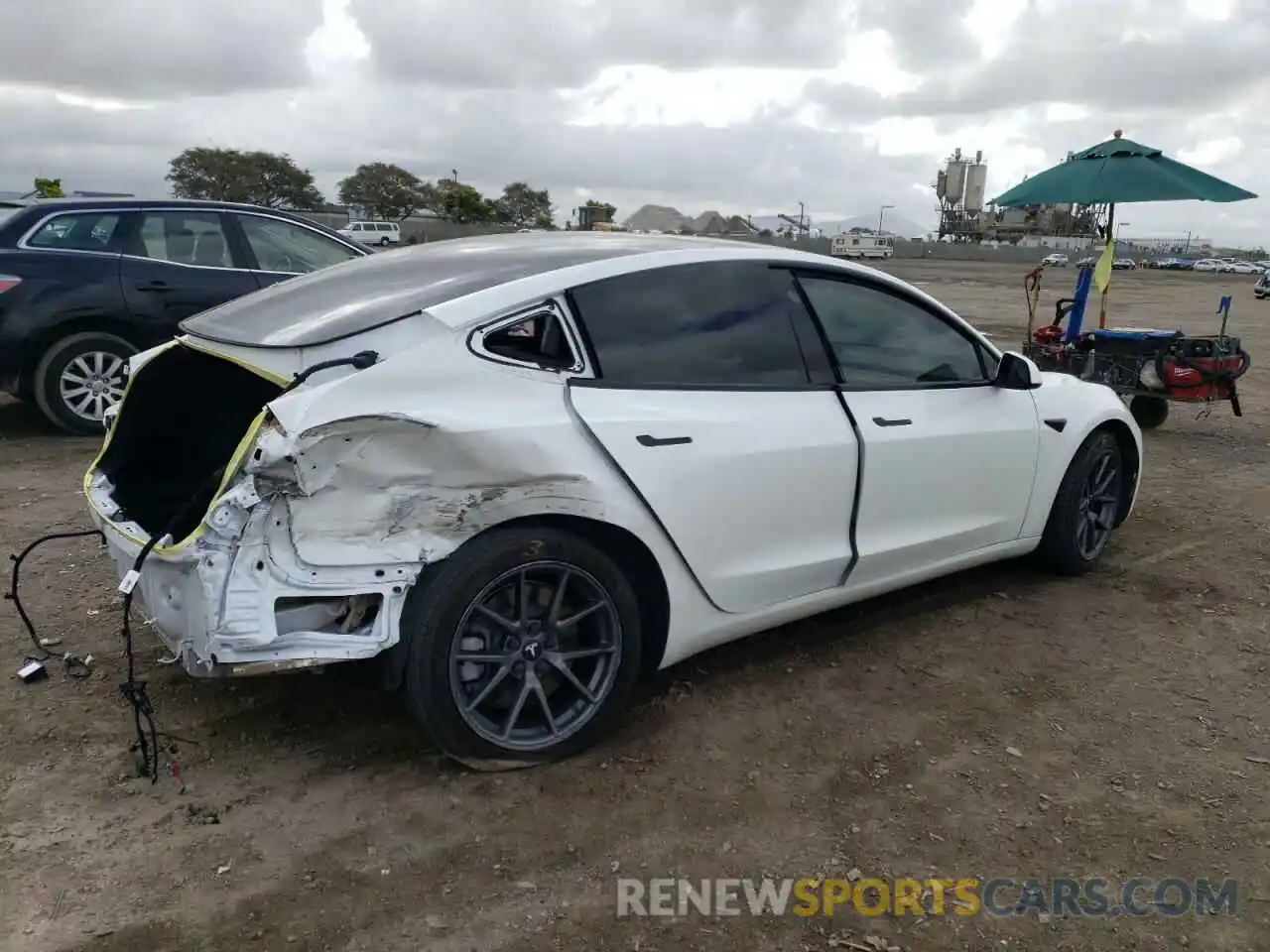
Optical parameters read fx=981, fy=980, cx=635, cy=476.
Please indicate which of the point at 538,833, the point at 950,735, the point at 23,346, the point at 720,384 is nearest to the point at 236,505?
the point at 538,833

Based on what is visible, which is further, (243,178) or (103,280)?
(243,178)

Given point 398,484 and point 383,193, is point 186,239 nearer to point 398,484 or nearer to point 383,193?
point 398,484

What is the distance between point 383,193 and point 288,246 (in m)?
76.6

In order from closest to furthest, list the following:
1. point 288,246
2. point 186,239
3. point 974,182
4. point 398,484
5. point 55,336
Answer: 1. point 398,484
2. point 55,336
3. point 186,239
4. point 288,246
5. point 974,182

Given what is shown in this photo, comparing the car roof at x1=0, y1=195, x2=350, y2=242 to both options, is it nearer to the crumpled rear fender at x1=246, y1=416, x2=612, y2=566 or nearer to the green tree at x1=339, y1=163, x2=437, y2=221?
the crumpled rear fender at x1=246, y1=416, x2=612, y2=566

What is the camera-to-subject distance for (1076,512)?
15.1 ft

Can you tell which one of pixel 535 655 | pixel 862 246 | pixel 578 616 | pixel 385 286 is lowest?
pixel 535 655

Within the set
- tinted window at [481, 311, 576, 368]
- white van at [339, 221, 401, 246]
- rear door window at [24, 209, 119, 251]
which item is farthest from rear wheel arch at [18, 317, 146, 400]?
white van at [339, 221, 401, 246]

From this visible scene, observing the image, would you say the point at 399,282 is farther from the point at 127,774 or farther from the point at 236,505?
the point at 127,774

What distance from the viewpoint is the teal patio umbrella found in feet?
28.6

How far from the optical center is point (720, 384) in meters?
3.27

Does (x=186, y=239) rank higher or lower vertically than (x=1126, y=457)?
higher

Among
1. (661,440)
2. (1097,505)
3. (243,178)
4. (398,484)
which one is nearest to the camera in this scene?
(398,484)

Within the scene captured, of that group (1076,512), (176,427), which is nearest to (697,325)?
(176,427)
